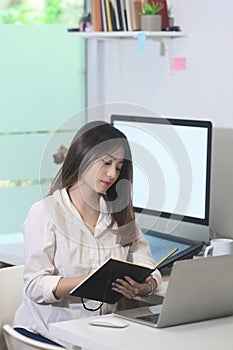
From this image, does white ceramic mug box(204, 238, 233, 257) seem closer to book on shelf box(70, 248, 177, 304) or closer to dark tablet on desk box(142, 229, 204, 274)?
dark tablet on desk box(142, 229, 204, 274)

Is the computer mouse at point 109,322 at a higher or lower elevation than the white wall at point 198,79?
lower

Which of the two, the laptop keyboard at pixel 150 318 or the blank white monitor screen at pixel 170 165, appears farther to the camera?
the blank white monitor screen at pixel 170 165

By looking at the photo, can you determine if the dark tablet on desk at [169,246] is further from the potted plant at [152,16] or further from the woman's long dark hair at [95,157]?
the potted plant at [152,16]

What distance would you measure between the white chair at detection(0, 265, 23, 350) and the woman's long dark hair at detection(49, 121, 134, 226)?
0.30 m

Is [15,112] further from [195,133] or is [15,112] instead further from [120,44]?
[195,133]

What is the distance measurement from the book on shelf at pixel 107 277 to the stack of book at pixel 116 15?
5.22 ft

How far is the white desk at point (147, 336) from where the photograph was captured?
2031mm

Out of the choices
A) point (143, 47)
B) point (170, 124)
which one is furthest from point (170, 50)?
point (170, 124)

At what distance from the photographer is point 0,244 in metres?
3.54

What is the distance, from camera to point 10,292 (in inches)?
104

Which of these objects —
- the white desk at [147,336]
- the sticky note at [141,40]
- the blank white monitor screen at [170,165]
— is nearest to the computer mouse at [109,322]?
the white desk at [147,336]

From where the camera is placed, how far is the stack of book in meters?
3.67

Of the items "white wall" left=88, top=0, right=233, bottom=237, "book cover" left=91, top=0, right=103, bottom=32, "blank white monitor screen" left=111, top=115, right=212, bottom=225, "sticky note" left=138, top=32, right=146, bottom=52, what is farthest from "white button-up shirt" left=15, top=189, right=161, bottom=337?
"book cover" left=91, top=0, right=103, bottom=32

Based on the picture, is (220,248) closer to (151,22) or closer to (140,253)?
(140,253)
